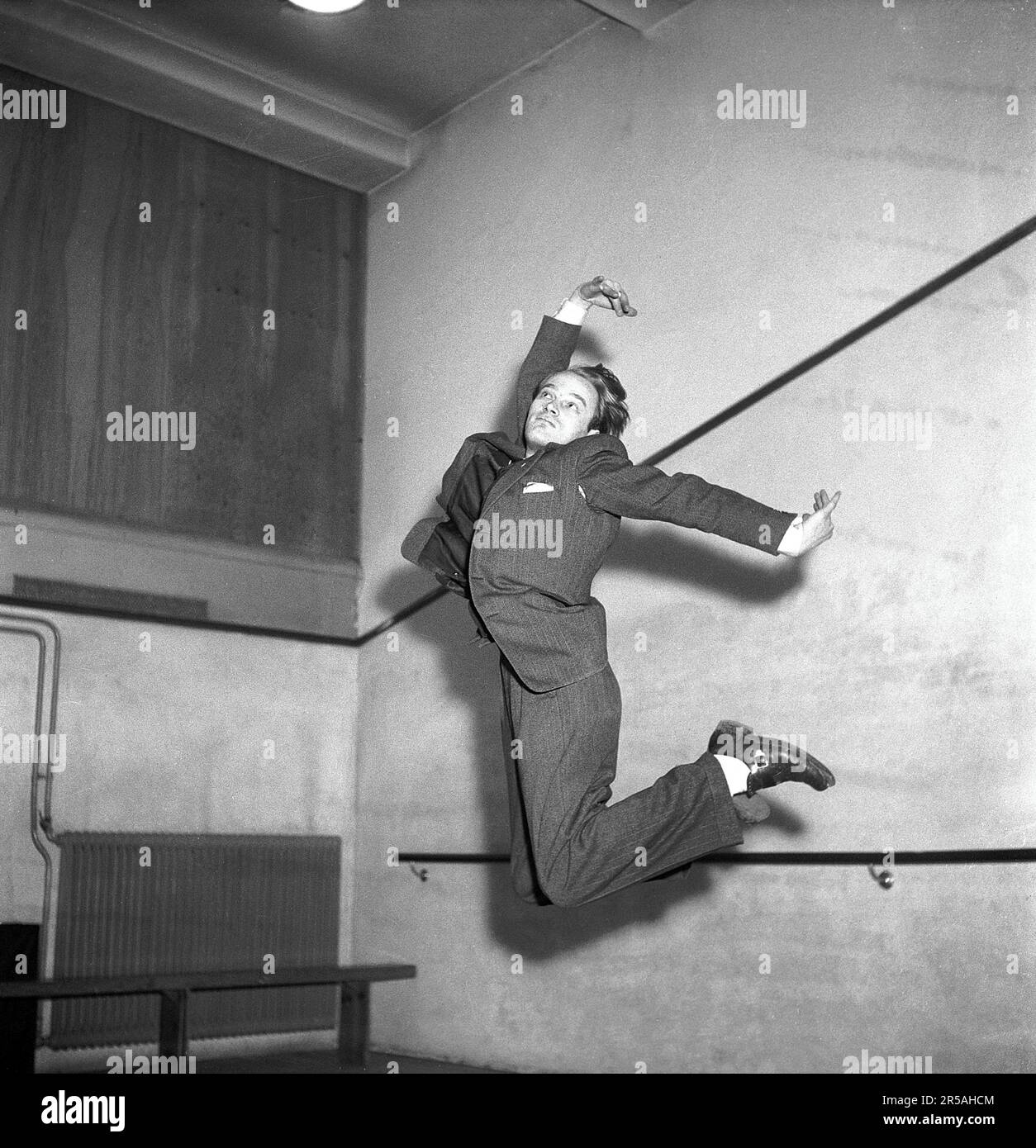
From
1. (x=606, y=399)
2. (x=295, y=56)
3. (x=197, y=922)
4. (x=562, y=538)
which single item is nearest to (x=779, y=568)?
(x=606, y=399)

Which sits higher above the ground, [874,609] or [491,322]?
[491,322]

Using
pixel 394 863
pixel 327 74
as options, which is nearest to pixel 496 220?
pixel 327 74

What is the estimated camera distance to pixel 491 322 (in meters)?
5.93

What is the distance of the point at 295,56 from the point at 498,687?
2801mm

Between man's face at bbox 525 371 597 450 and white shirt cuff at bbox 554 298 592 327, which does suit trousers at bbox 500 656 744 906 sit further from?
white shirt cuff at bbox 554 298 592 327

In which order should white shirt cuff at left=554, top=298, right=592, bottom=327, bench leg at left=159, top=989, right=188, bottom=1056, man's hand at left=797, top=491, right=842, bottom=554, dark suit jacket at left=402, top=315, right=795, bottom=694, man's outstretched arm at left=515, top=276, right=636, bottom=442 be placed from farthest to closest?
bench leg at left=159, top=989, right=188, bottom=1056 → white shirt cuff at left=554, top=298, right=592, bottom=327 → man's outstretched arm at left=515, top=276, right=636, bottom=442 → dark suit jacket at left=402, top=315, right=795, bottom=694 → man's hand at left=797, top=491, right=842, bottom=554

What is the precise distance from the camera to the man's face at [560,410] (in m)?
3.52

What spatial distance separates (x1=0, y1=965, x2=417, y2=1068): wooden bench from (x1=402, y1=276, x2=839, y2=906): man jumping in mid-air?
1.78 meters

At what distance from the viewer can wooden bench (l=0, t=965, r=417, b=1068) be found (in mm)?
4367

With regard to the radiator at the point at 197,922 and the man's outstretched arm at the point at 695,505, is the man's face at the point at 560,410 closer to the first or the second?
the man's outstretched arm at the point at 695,505

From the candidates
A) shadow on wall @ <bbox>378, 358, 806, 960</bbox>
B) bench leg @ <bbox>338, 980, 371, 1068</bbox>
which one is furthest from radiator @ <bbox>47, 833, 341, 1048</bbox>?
shadow on wall @ <bbox>378, 358, 806, 960</bbox>

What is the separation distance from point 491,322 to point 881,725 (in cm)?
252

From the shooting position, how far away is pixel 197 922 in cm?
554

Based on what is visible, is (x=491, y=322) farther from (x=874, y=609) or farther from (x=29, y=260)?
(x=874, y=609)
